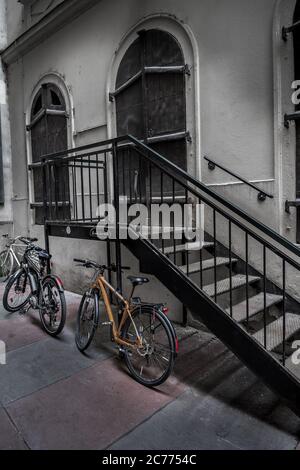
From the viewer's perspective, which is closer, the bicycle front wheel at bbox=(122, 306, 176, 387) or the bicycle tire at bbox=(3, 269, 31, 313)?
the bicycle front wheel at bbox=(122, 306, 176, 387)

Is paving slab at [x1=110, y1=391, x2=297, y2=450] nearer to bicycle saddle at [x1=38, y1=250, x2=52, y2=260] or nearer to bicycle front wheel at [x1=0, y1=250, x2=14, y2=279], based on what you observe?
bicycle saddle at [x1=38, y1=250, x2=52, y2=260]

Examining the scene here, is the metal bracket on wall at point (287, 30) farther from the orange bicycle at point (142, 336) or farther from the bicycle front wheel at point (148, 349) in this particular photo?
the bicycle front wheel at point (148, 349)

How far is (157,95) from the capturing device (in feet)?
14.0

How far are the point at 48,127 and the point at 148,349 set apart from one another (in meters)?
4.82

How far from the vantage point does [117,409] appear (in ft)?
8.23

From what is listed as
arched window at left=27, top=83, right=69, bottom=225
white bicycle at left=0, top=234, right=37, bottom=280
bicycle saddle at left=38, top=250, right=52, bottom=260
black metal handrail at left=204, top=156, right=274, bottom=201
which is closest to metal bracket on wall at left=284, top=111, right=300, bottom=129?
black metal handrail at left=204, top=156, right=274, bottom=201

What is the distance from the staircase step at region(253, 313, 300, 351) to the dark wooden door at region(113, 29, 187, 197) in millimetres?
2046

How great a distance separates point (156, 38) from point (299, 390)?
4.25 meters

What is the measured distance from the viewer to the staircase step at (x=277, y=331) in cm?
260

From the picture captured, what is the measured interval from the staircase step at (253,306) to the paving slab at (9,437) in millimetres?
1794

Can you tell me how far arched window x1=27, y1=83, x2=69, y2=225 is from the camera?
5887mm

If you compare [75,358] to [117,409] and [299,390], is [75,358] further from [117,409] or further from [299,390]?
[299,390]

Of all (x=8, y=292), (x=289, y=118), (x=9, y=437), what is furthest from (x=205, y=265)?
(x=8, y=292)
